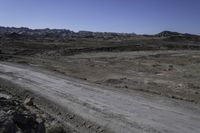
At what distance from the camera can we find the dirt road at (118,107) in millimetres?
12859

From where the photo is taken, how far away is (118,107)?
1611 cm

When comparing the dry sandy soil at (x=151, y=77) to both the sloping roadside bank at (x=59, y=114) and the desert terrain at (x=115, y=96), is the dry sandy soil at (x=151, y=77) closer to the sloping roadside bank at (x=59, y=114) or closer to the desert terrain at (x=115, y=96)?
the desert terrain at (x=115, y=96)

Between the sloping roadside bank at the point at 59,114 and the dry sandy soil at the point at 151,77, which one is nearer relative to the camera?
the sloping roadside bank at the point at 59,114

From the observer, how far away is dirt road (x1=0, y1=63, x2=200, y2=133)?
506 inches

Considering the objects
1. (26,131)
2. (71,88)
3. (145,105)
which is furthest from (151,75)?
(26,131)

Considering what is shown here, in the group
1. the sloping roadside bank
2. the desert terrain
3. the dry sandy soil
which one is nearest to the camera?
the sloping roadside bank

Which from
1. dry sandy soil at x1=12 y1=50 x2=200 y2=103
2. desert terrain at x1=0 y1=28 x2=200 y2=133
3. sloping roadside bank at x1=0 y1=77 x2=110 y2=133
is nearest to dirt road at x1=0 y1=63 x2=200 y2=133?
desert terrain at x1=0 y1=28 x2=200 y2=133

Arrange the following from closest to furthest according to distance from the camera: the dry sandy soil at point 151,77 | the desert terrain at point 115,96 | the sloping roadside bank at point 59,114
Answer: the sloping roadside bank at point 59,114
the desert terrain at point 115,96
the dry sandy soil at point 151,77

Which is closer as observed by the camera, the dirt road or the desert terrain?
the dirt road

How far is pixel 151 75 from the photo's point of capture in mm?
28156

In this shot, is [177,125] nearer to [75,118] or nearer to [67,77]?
[75,118]

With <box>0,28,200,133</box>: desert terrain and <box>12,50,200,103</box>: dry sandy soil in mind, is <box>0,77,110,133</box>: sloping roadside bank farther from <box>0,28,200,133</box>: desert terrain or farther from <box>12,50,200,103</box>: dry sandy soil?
<box>12,50,200,103</box>: dry sandy soil

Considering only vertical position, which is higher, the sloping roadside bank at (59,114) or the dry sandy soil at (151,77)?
the sloping roadside bank at (59,114)

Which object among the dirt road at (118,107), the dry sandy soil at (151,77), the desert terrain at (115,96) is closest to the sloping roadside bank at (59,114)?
the desert terrain at (115,96)
